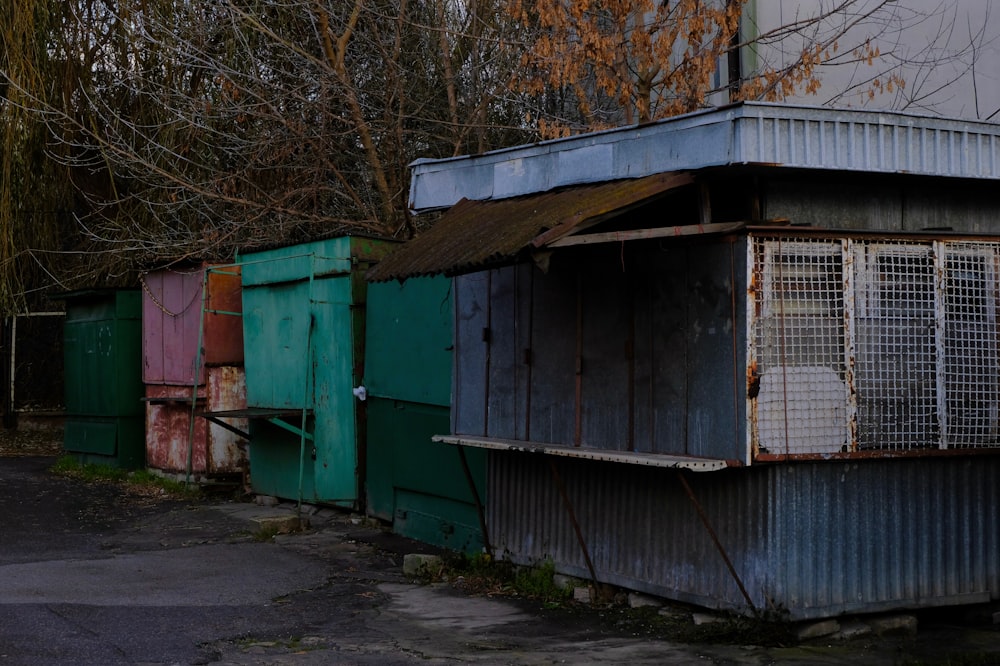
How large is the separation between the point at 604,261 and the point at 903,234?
1880 millimetres

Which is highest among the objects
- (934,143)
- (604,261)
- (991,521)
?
(934,143)

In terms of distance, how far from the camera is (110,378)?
53.7 feet

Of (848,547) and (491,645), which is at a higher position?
(848,547)

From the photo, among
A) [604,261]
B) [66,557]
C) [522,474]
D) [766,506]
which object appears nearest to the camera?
[766,506]

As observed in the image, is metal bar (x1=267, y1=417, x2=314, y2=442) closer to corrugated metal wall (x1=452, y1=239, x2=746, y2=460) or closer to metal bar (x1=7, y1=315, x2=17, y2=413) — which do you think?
corrugated metal wall (x1=452, y1=239, x2=746, y2=460)

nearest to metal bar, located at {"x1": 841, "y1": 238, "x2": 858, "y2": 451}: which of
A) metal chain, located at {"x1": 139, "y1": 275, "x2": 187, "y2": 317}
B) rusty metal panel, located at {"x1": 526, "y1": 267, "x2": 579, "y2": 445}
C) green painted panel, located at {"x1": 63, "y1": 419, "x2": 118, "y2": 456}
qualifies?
rusty metal panel, located at {"x1": 526, "y1": 267, "x2": 579, "y2": 445}

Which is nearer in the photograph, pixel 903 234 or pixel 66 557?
pixel 903 234

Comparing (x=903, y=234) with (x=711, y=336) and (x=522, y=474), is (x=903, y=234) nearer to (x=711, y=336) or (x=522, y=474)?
(x=711, y=336)

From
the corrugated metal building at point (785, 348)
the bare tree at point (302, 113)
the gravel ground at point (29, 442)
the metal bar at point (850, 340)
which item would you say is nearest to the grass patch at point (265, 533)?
the bare tree at point (302, 113)

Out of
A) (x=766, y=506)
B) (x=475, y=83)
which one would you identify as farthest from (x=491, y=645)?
(x=475, y=83)

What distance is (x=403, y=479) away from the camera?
1095 centimetres

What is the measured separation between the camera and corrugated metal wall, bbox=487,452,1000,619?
6.77m

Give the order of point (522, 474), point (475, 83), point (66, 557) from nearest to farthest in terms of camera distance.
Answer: point (522, 474) < point (66, 557) < point (475, 83)

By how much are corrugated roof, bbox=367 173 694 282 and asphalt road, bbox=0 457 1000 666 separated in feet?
7.42
